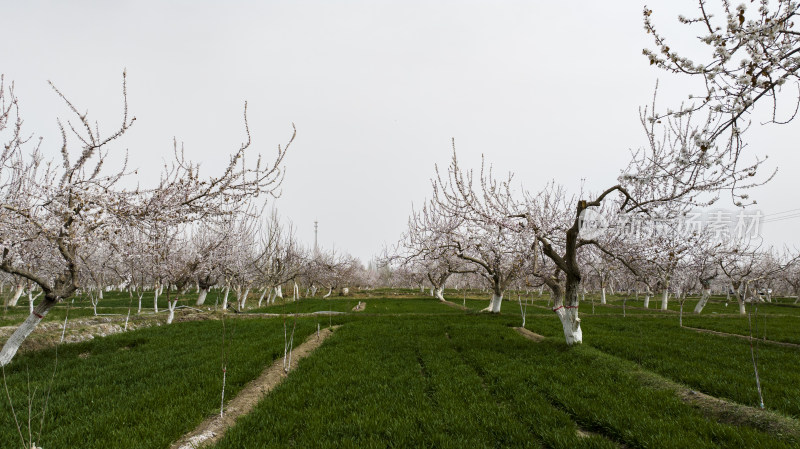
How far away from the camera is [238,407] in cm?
761

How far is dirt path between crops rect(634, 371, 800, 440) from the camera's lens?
588 centimetres

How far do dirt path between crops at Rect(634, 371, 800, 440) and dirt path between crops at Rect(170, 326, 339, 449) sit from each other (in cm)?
961

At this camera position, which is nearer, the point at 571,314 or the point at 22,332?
the point at 22,332

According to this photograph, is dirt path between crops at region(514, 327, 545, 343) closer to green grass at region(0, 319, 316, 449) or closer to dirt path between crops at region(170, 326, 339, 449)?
dirt path between crops at region(170, 326, 339, 449)

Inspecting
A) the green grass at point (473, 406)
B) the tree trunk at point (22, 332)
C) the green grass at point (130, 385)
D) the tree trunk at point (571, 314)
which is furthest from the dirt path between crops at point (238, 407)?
the tree trunk at point (571, 314)

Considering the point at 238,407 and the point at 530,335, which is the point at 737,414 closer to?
the point at 530,335

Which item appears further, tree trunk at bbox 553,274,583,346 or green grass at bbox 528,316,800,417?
tree trunk at bbox 553,274,583,346

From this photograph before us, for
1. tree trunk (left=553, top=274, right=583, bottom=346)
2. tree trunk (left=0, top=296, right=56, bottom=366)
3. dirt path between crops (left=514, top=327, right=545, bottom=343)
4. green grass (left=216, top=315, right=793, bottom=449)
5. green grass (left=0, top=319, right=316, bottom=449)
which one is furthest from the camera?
dirt path between crops (left=514, top=327, right=545, bottom=343)

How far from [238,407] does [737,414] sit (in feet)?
34.4

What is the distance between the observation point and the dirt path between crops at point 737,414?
5883 millimetres

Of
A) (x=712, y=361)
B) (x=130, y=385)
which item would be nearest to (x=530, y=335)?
(x=712, y=361)

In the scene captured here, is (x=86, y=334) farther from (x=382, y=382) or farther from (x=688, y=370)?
(x=688, y=370)

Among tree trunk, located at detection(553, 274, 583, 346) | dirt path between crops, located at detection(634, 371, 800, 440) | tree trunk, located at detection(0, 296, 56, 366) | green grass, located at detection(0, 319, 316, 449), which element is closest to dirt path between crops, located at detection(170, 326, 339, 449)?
green grass, located at detection(0, 319, 316, 449)

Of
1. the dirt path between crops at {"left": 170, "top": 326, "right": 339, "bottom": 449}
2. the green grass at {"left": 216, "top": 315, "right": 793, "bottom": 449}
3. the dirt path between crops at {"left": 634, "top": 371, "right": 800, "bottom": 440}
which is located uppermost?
the dirt path between crops at {"left": 634, "top": 371, "right": 800, "bottom": 440}
